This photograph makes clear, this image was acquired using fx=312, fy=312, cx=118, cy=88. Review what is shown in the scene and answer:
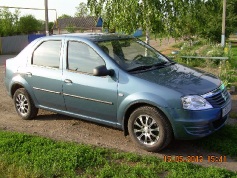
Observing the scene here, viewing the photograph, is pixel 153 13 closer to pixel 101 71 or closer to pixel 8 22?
pixel 101 71

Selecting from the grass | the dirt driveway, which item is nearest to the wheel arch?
the dirt driveway

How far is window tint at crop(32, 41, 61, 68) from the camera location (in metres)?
5.41

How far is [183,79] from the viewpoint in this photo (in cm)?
453

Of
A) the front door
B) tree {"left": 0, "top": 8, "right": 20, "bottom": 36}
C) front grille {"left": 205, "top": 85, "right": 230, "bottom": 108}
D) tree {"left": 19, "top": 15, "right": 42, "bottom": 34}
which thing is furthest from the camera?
tree {"left": 19, "top": 15, "right": 42, "bottom": 34}

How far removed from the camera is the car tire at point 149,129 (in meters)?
4.26

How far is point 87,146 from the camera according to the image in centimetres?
462

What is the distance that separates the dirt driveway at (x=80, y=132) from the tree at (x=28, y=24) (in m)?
25.1

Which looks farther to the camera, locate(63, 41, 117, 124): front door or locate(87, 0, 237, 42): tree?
locate(87, 0, 237, 42): tree

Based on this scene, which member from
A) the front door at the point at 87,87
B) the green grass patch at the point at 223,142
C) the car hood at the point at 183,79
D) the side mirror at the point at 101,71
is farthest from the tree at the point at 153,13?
the green grass patch at the point at 223,142

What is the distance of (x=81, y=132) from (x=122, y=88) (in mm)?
1307

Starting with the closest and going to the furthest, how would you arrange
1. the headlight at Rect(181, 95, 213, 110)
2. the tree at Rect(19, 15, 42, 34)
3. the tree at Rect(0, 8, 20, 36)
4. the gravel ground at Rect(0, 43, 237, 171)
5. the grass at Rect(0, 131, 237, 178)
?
the grass at Rect(0, 131, 237, 178) → the headlight at Rect(181, 95, 213, 110) → the gravel ground at Rect(0, 43, 237, 171) → the tree at Rect(0, 8, 20, 36) → the tree at Rect(19, 15, 42, 34)

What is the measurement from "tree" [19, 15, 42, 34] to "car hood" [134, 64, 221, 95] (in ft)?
90.4

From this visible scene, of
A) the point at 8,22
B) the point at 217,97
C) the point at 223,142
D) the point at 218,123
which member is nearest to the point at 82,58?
the point at 217,97

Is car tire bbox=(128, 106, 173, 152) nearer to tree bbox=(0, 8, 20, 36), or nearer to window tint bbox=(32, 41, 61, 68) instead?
window tint bbox=(32, 41, 61, 68)
